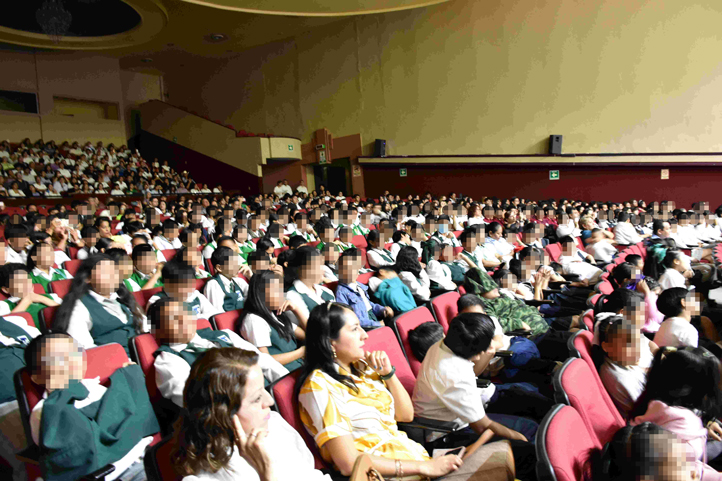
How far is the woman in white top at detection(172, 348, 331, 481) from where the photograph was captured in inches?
41.8

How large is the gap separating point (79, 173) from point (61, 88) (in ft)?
13.8

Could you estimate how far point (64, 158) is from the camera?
11.2 metres

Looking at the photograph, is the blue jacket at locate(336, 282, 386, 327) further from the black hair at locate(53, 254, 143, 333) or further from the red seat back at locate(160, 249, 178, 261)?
the red seat back at locate(160, 249, 178, 261)

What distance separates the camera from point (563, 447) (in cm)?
129

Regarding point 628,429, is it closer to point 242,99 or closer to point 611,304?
point 611,304

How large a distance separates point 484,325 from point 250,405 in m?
0.94

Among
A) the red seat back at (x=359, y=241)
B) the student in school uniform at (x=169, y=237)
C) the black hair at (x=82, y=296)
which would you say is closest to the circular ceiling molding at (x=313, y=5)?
the student in school uniform at (x=169, y=237)

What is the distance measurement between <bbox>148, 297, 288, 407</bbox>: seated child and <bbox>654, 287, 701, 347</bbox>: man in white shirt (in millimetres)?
1780

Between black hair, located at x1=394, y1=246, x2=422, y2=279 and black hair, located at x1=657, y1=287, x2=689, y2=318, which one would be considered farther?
black hair, located at x1=394, y1=246, x2=422, y2=279

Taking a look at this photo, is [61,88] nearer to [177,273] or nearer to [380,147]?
[380,147]

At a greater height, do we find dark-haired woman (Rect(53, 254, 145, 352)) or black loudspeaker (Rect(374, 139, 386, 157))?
→ black loudspeaker (Rect(374, 139, 386, 157))

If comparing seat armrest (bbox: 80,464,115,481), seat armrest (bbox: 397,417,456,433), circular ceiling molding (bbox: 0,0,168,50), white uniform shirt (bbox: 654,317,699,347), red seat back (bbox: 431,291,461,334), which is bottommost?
seat armrest (bbox: 397,417,456,433)

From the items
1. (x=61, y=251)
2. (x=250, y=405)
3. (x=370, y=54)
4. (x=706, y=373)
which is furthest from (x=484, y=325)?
(x=370, y=54)

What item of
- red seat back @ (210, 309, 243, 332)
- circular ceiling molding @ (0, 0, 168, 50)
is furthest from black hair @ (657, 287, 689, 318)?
circular ceiling molding @ (0, 0, 168, 50)
